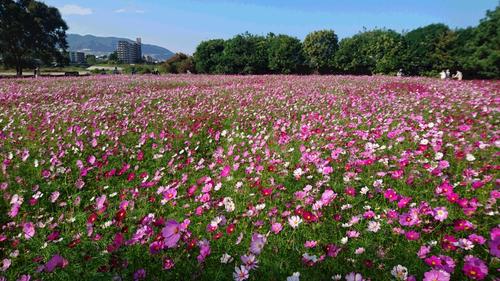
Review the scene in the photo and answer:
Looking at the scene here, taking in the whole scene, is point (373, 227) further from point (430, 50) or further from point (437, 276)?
point (430, 50)

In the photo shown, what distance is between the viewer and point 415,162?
11.8ft

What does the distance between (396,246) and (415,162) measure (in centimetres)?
151

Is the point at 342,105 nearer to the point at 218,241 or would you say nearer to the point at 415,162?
the point at 415,162

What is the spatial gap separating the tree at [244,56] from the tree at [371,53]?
28.3ft

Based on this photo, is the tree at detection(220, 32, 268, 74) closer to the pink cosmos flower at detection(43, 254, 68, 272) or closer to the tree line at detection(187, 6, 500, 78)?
the tree line at detection(187, 6, 500, 78)

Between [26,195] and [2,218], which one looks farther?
[26,195]

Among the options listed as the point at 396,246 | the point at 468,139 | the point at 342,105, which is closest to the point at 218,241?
the point at 396,246

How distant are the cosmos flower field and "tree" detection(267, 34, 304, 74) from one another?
31.4 meters

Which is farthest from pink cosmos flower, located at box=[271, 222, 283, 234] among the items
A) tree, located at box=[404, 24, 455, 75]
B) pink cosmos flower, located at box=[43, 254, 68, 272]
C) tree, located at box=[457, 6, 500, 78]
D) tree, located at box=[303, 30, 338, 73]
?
tree, located at box=[303, 30, 338, 73]

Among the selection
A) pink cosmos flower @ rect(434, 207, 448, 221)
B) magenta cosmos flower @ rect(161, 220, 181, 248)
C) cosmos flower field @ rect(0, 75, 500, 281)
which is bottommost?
cosmos flower field @ rect(0, 75, 500, 281)

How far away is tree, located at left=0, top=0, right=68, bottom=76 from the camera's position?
114 ft

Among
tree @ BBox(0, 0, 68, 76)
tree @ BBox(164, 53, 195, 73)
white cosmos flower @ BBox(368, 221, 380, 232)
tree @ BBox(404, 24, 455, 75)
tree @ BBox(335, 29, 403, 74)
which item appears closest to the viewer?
white cosmos flower @ BBox(368, 221, 380, 232)

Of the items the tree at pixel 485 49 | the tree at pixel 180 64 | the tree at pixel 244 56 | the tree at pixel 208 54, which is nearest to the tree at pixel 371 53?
the tree at pixel 485 49

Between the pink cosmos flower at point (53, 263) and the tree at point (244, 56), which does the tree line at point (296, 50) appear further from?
the pink cosmos flower at point (53, 263)
